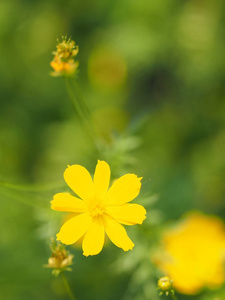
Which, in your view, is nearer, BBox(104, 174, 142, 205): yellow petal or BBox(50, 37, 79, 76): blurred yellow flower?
BBox(104, 174, 142, 205): yellow petal

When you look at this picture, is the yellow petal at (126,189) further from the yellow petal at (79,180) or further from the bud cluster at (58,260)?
the bud cluster at (58,260)

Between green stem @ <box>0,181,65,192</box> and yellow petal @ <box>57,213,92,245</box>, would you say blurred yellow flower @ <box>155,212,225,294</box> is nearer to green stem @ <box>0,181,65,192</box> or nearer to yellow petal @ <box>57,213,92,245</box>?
green stem @ <box>0,181,65,192</box>

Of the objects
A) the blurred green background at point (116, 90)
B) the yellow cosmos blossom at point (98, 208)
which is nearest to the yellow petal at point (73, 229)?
the yellow cosmos blossom at point (98, 208)

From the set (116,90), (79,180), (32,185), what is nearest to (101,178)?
(79,180)

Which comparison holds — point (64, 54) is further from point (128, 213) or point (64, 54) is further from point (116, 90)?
point (116, 90)

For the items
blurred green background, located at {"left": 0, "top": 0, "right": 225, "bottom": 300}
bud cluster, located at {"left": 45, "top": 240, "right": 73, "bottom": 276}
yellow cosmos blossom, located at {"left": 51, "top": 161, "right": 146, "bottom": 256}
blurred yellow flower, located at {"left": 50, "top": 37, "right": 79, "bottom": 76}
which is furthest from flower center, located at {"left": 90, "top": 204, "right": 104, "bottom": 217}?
blurred green background, located at {"left": 0, "top": 0, "right": 225, "bottom": 300}

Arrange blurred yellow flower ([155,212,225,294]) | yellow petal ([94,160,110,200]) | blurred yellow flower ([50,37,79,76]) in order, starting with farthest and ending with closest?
blurred yellow flower ([155,212,225,294]) < blurred yellow flower ([50,37,79,76]) < yellow petal ([94,160,110,200])

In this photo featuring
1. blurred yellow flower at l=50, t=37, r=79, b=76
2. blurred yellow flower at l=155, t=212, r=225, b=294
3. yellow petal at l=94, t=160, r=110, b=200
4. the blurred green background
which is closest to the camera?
yellow petal at l=94, t=160, r=110, b=200
